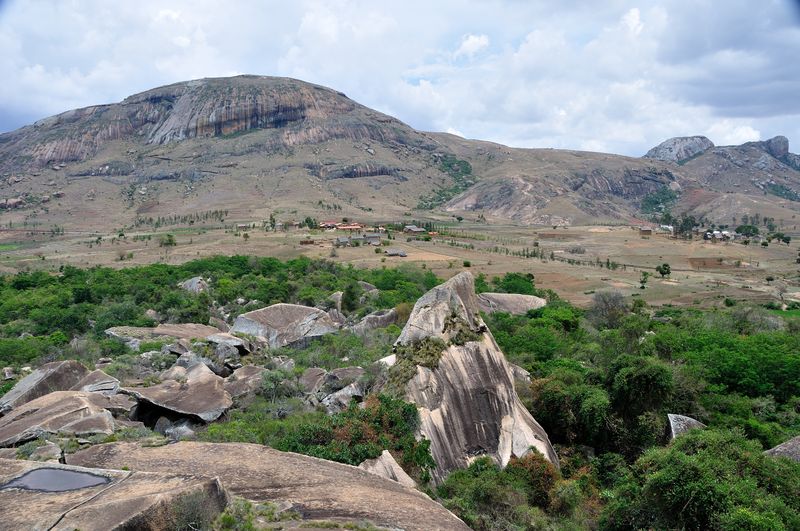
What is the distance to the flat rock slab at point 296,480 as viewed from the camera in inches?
508

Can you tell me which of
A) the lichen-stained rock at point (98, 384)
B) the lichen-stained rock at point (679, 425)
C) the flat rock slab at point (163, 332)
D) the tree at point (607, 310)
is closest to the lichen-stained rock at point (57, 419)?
the lichen-stained rock at point (98, 384)

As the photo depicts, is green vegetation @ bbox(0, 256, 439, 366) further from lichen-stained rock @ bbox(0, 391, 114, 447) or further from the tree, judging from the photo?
the tree

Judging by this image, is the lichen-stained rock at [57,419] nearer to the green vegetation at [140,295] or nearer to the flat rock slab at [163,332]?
the green vegetation at [140,295]

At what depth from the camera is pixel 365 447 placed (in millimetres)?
17812

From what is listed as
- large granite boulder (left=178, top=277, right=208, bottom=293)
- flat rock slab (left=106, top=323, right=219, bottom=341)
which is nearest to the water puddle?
flat rock slab (left=106, top=323, right=219, bottom=341)

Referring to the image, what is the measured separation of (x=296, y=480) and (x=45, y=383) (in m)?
16.0

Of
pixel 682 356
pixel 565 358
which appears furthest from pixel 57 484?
pixel 682 356

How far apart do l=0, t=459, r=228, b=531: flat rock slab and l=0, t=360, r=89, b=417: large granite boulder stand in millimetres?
12146

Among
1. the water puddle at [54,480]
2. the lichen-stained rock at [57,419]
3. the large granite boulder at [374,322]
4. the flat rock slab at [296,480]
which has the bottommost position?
the large granite boulder at [374,322]

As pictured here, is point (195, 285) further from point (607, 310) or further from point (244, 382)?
point (607, 310)

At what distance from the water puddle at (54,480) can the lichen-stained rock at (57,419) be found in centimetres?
524

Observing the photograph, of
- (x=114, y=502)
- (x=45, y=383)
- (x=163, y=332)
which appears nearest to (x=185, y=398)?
(x=45, y=383)

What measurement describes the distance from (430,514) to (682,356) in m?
24.7

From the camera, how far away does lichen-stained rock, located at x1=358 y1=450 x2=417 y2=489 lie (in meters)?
17.3
